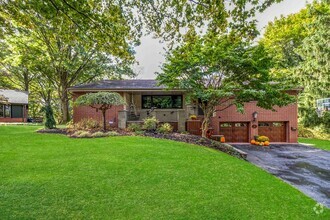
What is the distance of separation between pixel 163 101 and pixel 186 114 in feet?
9.16

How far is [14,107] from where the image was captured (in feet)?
95.5

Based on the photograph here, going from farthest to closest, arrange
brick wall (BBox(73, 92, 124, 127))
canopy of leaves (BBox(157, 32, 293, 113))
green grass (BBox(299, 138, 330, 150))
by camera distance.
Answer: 1. brick wall (BBox(73, 92, 124, 127))
2. green grass (BBox(299, 138, 330, 150))
3. canopy of leaves (BBox(157, 32, 293, 113))

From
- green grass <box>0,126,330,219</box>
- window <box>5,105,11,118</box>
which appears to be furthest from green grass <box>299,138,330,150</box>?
window <box>5,105,11,118</box>

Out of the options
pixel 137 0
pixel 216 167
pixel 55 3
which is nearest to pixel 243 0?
pixel 137 0

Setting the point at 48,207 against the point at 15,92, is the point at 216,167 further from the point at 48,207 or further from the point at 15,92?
the point at 15,92

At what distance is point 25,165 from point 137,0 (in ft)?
20.2

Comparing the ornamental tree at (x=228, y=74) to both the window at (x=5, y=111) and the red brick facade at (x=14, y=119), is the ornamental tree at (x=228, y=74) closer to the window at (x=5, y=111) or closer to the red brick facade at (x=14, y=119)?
the red brick facade at (x=14, y=119)

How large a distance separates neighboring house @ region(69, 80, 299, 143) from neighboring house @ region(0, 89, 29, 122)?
640 inches

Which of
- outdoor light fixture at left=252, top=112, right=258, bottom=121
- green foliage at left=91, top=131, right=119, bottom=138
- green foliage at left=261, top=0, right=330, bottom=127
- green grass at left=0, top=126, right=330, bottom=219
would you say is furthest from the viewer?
green foliage at left=261, top=0, right=330, bottom=127

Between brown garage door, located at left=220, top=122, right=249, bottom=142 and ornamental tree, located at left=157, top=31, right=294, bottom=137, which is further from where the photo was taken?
brown garage door, located at left=220, top=122, right=249, bottom=142

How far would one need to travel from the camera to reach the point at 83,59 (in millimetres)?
24484

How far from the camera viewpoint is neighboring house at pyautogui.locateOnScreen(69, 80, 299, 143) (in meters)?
17.0

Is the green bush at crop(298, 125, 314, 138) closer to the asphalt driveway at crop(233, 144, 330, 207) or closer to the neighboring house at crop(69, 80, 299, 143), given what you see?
the neighboring house at crop(69, 80, 299, 143)

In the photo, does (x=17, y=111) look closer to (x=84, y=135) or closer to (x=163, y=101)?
(x=163, y=101)
